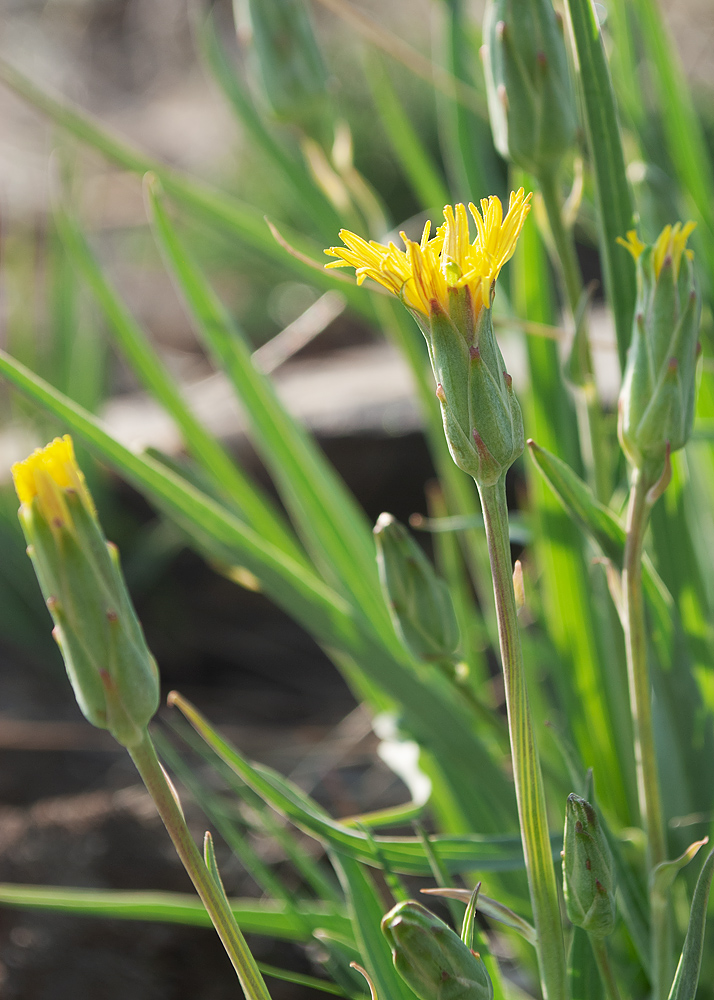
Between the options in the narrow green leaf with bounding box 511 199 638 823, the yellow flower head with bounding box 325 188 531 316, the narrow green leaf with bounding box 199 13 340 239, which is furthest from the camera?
the narrow green leaf with bounding box 199 13 340 239

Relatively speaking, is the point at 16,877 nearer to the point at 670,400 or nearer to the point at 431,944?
the point at 431,944

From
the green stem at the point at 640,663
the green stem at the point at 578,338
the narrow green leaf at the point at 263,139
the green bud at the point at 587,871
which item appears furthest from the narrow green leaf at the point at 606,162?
the narrow green leaf at the point at 263,139

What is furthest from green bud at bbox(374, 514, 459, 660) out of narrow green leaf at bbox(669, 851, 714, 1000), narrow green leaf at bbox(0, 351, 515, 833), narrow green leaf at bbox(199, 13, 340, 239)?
narrow green leaf at bbox(199, 13, 340, 239)

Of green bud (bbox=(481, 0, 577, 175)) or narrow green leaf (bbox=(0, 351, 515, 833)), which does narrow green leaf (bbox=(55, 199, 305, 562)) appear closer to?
narrow green leaf (bbox=(0, 351, 515, 833))

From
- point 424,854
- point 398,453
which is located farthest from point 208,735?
point 398,453

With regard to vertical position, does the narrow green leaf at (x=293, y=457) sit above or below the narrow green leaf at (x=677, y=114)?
below

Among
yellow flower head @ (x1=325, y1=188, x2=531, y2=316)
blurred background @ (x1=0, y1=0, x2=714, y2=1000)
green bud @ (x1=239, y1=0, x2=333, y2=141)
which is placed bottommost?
blurred background @ (x1=0, y1=0, x2=714, y2=1000)

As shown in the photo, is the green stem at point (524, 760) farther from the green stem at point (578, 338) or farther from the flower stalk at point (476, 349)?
the green stem at point (578, 338)
